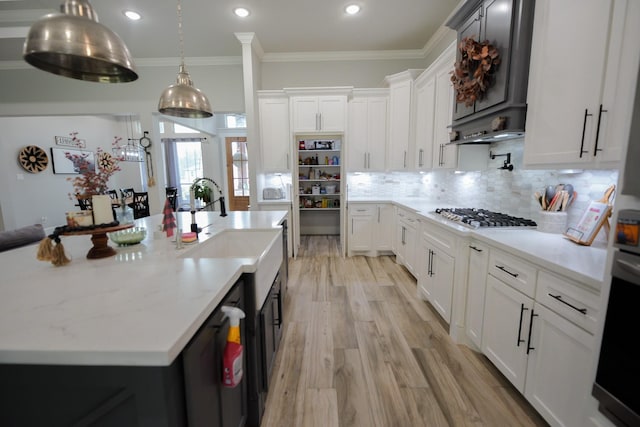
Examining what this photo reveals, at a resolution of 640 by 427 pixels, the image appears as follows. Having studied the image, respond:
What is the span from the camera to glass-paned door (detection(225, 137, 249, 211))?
7.56 m

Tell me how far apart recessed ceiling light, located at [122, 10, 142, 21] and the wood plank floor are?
3.88 m

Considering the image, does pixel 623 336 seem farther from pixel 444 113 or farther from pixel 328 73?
pixel 328 73

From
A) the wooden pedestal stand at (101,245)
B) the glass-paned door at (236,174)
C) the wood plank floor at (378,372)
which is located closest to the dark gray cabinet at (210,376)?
the wood plank floor at (378,372)

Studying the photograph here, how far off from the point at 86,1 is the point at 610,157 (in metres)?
2.53

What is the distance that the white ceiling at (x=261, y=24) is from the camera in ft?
9.81

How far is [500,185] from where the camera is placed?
2494mm

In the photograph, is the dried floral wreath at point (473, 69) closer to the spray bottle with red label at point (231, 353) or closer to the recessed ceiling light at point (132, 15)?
the spray bottle with red label at point (231, 353)

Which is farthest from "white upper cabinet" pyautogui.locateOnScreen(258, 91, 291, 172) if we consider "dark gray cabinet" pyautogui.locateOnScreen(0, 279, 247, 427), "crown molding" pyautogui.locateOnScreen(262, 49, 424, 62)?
"dark gray cabinet" pyautogui.locateOnScreen(0, 279, 247, 427)

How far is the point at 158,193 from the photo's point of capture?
14.8 feet

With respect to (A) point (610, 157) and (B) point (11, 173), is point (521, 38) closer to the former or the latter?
(A) point (610, 157)

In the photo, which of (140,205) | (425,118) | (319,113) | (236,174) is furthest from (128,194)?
(425,118)

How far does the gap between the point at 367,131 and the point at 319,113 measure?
85cm

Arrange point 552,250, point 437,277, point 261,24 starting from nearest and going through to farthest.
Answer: point 552,250 < point 437,277 < point 261,24

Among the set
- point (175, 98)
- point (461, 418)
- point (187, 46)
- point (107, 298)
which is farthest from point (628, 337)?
point (187, 46)
